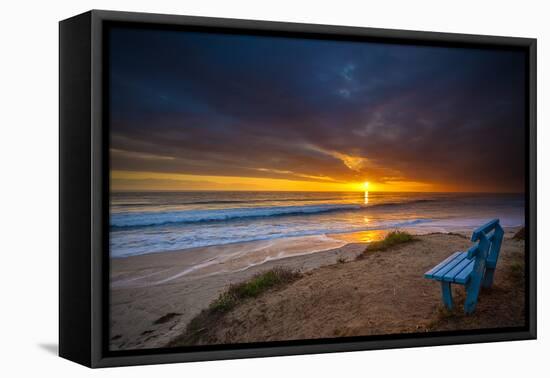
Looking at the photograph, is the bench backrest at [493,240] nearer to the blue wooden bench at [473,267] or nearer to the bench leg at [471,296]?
the blue wooden bench at [473,267]

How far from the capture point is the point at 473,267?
7.75 m

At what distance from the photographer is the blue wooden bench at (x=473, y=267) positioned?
761 cm

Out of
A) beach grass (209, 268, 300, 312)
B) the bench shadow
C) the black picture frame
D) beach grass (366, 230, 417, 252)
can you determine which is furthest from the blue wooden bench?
the bench shadow

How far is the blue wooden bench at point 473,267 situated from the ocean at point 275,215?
268mm

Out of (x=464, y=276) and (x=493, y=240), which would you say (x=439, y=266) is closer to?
(x=464, y=276)

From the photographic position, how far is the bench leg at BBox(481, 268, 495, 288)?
26.7 feet

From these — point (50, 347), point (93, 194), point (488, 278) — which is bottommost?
point (50, 347)

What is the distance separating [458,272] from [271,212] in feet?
6.23

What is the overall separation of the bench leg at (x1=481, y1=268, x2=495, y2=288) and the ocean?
479mm

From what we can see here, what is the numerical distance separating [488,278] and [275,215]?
238 centimetres

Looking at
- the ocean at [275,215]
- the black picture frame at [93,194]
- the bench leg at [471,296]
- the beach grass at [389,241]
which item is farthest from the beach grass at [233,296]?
the bench leg at [471,296]

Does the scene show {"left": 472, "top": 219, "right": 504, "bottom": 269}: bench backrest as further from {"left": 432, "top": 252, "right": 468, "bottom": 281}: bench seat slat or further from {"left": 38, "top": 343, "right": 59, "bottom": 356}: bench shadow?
{"left": 38, "top": 343, "right": 59, "bottom": 356}: bench shadow

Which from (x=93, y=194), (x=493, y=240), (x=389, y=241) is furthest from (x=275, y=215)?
(x=493, y=240)

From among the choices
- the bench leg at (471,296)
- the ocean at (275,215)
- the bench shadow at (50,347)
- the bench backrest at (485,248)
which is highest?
the ocean at (275,215)
